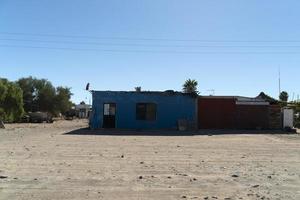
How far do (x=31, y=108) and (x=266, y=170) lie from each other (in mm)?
95100

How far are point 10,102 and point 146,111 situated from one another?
29.3m

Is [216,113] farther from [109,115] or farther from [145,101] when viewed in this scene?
[109,115]

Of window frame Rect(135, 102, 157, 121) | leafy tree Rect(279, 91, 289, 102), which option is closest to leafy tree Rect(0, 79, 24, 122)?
window frame Rect(135, 102, 157, 121)

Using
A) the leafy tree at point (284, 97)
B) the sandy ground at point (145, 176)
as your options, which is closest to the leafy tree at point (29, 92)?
the leafy tree at point (284, 97)

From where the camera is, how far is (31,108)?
350 feet

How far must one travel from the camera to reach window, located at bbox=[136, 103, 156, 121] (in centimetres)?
4653

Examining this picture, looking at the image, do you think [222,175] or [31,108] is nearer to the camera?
[222,175]

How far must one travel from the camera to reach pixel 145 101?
46.4 metres

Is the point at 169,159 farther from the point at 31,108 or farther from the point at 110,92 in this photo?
the point at 31,108

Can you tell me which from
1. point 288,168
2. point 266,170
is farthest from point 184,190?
point 288,168

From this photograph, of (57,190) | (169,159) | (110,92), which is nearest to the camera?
(57,190)

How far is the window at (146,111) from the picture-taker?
46.5m

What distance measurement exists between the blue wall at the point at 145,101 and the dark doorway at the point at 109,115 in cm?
31

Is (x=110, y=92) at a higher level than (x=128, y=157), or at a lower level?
higher
